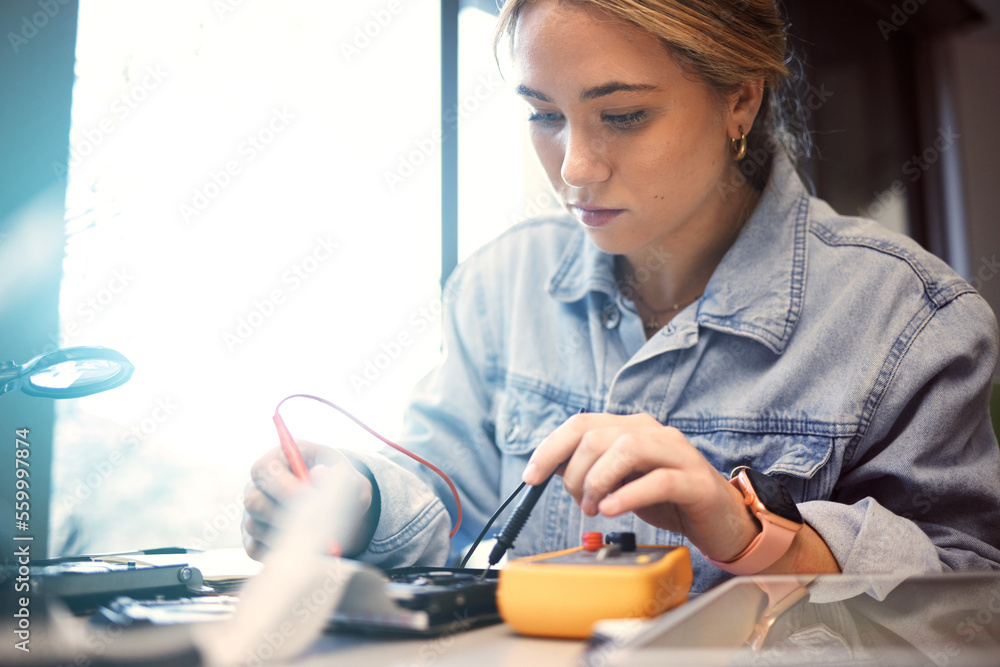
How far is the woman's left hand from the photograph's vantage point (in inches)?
21.7

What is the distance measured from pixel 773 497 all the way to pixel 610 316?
0.45 meters

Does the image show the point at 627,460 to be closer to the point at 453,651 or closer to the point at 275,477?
the point at 453,651

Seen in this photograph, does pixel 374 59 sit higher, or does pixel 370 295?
pixel 374 59

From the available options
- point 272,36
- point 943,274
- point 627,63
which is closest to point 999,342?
point 943,274

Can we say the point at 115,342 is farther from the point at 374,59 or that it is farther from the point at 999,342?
the point at 999,342

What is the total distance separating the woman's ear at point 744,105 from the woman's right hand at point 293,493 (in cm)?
65

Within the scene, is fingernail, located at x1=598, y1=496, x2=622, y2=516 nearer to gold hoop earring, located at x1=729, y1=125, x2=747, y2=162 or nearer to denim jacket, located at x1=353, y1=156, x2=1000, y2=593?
denim jacket, located at x1=353, y1=156, x2=1000, y2=593

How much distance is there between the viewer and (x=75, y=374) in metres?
0.63

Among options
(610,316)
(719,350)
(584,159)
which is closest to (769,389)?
(719,350)

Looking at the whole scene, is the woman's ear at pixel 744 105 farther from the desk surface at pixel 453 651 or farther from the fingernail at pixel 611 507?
the desk surface at pixel 453 651

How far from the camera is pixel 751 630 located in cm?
42

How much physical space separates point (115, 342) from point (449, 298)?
0.52m

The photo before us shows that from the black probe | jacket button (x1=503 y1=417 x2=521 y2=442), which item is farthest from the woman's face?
the black probe

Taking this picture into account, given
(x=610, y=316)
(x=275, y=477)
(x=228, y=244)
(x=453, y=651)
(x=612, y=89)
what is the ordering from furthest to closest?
(x=228, y=244)
(x=610, y=316)
(x=612, y=89)
(x=275, y=477)
(x=453, y=651)
